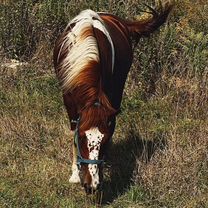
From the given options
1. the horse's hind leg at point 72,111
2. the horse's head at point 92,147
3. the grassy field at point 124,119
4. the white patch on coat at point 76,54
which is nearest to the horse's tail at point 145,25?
the grassy field at point 124,119

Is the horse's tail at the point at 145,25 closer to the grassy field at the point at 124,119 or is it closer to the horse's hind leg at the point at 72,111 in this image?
the grassy field at the point at 124,119

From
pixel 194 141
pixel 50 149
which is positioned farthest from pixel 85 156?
pixel 194 141

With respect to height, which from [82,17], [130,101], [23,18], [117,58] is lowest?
[130,101]

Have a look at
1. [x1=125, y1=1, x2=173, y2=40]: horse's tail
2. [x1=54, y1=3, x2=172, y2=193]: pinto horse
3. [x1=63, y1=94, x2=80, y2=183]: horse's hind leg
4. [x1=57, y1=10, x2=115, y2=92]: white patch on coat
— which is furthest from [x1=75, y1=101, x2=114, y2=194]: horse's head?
[x1=125, y1=1, x2=173, y2=40]: horse's tail

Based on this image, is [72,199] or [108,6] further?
[108,6]

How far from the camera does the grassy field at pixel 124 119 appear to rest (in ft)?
15.8

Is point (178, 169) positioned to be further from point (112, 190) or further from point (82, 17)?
point (82, 17)

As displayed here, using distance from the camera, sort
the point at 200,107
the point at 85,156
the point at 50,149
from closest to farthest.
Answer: the point at 85,156, the point at 50,149, the point at 200,107

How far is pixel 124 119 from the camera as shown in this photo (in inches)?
257

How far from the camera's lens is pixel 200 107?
6719 mm

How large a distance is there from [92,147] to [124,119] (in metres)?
2.49

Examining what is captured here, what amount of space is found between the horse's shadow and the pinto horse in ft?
1.23

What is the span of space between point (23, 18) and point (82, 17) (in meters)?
3.73

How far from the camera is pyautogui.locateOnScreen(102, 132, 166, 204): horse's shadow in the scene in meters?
4.91
